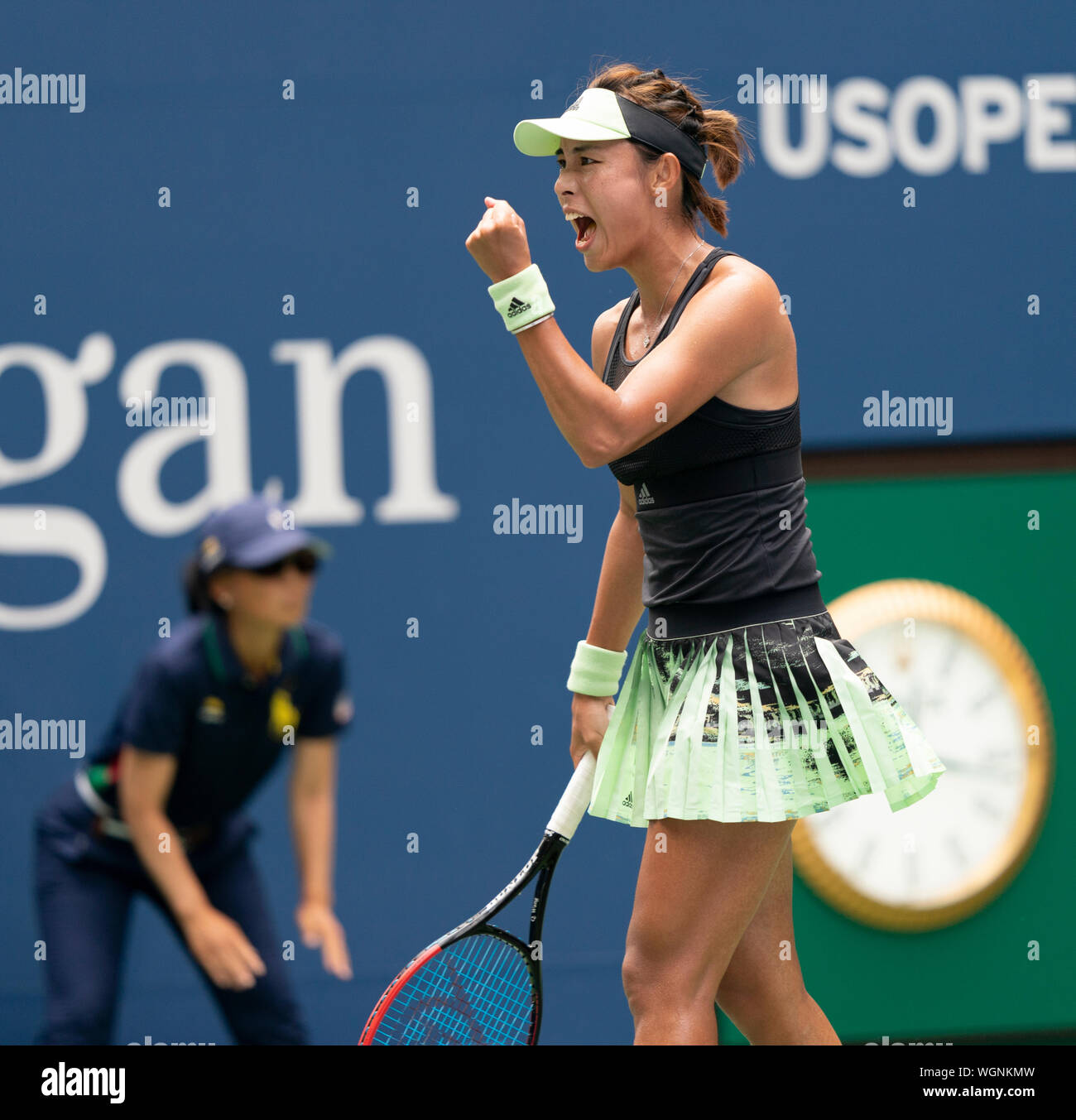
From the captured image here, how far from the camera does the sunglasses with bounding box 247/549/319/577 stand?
8.95 ft

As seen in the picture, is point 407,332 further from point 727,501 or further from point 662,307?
point 727,501

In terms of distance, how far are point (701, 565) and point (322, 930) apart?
1208 millimetres

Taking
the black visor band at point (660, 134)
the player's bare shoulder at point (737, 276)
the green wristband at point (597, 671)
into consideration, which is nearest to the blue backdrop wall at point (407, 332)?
the green wristband at point (597, 671)

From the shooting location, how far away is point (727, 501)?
2062 millimetres

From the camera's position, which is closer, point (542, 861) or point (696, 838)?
point (696, 838)

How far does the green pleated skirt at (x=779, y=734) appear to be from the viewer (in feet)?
6.62

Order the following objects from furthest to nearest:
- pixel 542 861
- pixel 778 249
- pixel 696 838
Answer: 1. pixel 778 249
2. pixel 542 861
3. pixel 696 838

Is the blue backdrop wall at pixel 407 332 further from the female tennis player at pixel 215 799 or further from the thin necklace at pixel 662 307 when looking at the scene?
the thin necklace at pixel 662 307

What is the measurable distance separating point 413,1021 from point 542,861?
0.41 m

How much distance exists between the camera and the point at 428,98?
276 centimetres

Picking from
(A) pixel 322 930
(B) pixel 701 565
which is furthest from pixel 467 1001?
(B) pixel 701 565

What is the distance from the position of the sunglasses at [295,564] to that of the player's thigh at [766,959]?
3.58 ft
